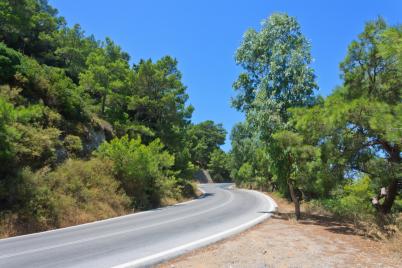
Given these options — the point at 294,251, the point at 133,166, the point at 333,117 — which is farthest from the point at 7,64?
the point at 294,251

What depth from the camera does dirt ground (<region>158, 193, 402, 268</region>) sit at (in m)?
7.43

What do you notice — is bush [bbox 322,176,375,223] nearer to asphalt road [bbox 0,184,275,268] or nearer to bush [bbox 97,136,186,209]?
asphalt road [bbox 0,184,275,268]

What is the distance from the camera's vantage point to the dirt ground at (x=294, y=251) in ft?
24.4

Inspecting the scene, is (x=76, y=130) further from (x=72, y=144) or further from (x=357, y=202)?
(x=357, y=202)

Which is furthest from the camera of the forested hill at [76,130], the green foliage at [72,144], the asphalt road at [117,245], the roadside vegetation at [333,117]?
the green foliage at [72,144]

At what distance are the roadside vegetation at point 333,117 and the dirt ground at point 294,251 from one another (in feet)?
4.09

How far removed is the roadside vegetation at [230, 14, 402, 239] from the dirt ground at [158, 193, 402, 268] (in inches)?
49.1

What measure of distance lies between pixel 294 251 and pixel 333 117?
4507 mm

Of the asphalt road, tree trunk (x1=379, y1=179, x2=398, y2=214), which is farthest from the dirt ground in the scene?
tree trunk (x1=379, y1=179, x2=398, y2=214)

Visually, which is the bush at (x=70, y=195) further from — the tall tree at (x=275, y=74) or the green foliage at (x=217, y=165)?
the green foliage at (x=217, y=165)

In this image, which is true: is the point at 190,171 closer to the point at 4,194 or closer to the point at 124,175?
the point at 124,175

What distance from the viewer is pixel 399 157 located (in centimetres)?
1225

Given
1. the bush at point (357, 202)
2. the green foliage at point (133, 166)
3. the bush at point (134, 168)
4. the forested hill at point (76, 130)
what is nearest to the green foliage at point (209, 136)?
the forested hill at point (76, 130)

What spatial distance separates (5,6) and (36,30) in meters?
9.94
